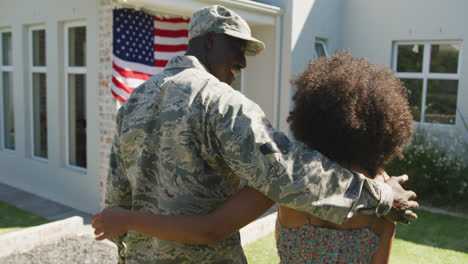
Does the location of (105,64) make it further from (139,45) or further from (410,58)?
(410,58)

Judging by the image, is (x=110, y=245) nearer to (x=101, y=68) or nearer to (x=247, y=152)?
(x=101, y=68)

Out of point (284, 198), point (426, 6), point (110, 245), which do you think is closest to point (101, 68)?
point (110, 245)

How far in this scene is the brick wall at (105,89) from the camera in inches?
231

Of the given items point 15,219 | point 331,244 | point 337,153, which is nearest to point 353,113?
point 337,153

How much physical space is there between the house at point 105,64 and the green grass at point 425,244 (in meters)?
2.51

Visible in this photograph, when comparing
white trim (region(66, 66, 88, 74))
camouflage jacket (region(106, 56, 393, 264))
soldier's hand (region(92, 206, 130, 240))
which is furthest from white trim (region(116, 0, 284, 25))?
soldier's hand (region(92, 206, 130, 240))

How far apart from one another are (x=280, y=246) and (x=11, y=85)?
874 cm

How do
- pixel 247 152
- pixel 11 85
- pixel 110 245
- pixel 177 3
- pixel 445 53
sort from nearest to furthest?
pixel 247 152 < pixel 110 245 < pixel 177 3 < pixel 445 53 < pixel 11 85

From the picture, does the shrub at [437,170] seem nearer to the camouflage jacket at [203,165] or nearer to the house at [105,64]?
the house at [105,64]

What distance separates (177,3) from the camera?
5910 millimetres

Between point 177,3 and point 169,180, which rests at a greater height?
point 177,3

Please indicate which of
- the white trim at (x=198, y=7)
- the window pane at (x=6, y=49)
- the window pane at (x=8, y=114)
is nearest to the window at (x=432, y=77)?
the white trim at (x=198, y=7)

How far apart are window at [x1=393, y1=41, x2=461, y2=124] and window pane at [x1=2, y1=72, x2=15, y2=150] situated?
8.15m

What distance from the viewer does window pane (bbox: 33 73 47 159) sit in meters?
7.88
